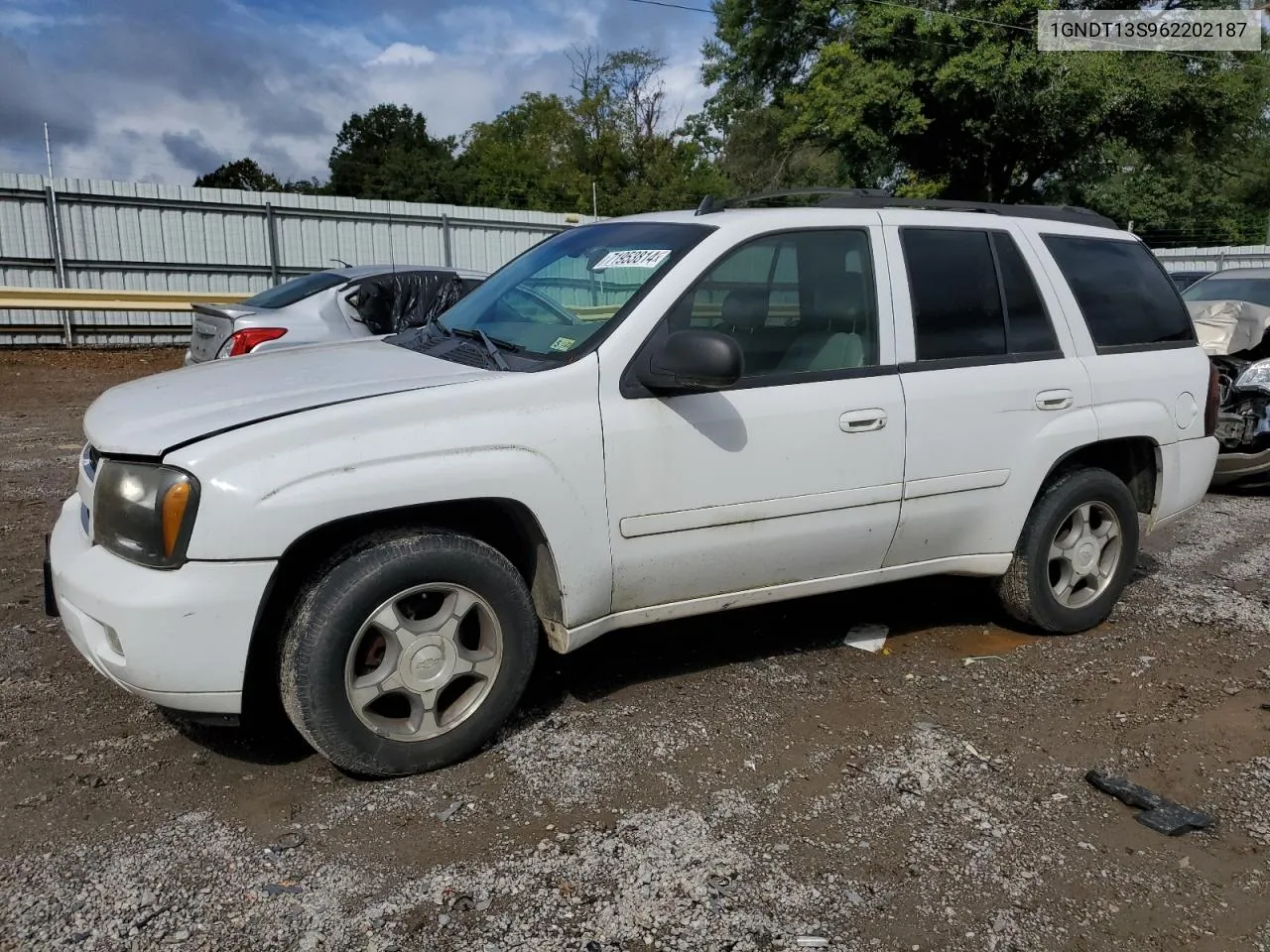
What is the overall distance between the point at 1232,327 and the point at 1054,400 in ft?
14.9

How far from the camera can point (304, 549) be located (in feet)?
10.0

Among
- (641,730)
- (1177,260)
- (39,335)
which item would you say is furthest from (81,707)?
(1177,260)

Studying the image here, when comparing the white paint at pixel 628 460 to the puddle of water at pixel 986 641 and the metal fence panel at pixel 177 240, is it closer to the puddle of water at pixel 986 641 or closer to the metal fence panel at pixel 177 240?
the puddle of water at pixel 986 641

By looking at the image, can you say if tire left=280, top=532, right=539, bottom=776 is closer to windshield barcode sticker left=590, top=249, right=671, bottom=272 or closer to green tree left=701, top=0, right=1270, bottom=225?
windshield barcode sticker left=590, top=249, right=671, bottom=272

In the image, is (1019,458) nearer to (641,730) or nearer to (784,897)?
(641,730)

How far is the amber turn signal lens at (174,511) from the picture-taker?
278cm

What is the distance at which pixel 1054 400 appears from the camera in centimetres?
423

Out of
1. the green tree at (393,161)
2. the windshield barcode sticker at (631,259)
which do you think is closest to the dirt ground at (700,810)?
the windshield barcode sticker at (631,259)

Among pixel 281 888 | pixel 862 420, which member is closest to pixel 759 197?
pixel 862 420

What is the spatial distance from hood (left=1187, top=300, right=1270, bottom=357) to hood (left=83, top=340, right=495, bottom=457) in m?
6.50

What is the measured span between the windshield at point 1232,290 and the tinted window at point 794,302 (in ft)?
20.6

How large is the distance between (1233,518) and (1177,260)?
2457 centimetres

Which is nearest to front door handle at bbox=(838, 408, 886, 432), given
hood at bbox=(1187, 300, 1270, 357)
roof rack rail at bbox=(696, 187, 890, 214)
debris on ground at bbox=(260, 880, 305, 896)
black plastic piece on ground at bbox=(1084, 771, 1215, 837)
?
roof rack rail at bbox=(696, 187, 890, 214)

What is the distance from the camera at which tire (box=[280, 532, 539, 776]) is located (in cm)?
296
